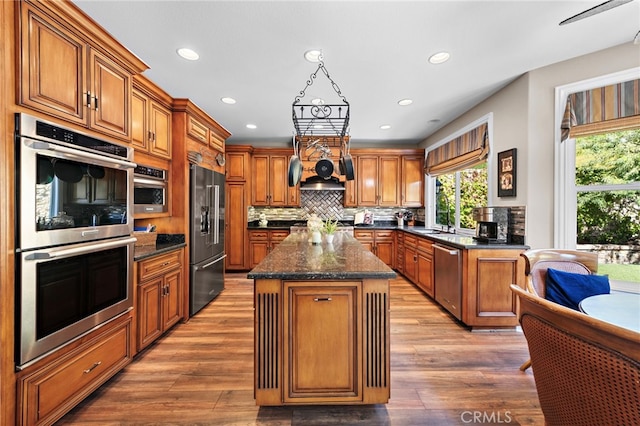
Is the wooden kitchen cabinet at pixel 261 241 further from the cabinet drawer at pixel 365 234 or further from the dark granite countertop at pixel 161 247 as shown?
the dark granite countertop at pixel 161 247

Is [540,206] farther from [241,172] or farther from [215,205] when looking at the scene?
[241,172]

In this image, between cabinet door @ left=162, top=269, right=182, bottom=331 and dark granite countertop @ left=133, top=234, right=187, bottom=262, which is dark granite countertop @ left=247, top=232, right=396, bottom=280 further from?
cabinet door @ left=162, top=269, right=182, bottom=331

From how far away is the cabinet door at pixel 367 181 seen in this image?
17.8 feet

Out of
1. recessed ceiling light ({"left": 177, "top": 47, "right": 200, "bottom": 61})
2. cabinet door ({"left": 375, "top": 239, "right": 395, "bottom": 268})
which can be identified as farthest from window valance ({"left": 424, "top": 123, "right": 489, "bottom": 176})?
recessed ceiling light ({"left": 177, "top": 47, "right": 200, "bottom": 61})

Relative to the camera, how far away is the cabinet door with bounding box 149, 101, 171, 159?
2629 mm

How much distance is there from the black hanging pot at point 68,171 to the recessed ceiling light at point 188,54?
1362 mm

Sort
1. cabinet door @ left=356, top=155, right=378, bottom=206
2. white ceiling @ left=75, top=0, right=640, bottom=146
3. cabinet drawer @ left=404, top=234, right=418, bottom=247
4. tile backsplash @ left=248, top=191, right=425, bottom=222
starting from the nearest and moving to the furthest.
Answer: white ceiling @ left=75, top=0, right=640, bottom=146 → cabinet drawer @ left=404, top=234, right=418, bottom=247 → cabinet door @ left=356, top=155, right=378, bottom=206 → tile backsplash @ left=248, top=191, right=425, bottom=222

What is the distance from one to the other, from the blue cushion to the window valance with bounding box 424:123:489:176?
1.92 metres

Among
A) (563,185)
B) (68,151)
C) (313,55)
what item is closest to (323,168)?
(313,55)

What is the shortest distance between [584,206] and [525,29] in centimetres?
173

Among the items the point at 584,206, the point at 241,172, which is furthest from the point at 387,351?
the point at 241,172

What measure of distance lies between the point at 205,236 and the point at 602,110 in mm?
4220

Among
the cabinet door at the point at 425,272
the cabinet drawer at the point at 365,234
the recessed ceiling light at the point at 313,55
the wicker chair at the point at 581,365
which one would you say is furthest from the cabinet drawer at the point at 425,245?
the wicker chair at the point at 581,365

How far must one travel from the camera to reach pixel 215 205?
11.7 ft
